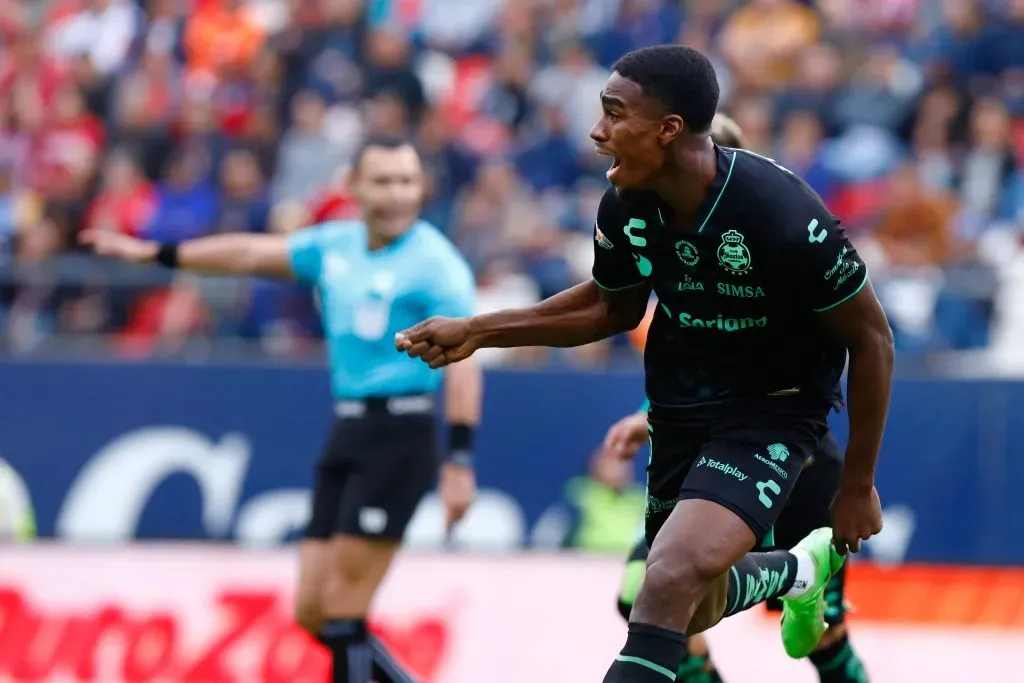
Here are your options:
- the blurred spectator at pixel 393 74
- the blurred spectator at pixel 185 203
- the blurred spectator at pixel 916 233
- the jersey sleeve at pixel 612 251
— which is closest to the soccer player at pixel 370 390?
the jersey sleeve at pixel 612 251

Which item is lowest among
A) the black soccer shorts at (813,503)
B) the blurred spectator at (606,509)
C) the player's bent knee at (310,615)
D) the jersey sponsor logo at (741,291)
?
the blurred spectator at (606,509)

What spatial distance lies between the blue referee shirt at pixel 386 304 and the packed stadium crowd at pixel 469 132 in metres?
4.97

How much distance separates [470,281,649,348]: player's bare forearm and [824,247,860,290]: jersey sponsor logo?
2.58 ft

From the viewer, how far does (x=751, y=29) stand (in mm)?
15195

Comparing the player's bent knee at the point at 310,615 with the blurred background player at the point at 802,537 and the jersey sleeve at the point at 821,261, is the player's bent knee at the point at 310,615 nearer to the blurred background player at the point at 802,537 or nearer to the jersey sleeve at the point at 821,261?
the blurred background player at the point at 802,537

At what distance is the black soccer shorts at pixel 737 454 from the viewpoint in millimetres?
5426

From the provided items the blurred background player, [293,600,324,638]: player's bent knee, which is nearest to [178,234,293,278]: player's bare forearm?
[293,600,324,638]: player's bent knee

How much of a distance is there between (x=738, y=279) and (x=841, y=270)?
1.07ft

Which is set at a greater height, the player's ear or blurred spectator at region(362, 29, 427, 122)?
blurred spectator at region(362, 29, 427, 122)

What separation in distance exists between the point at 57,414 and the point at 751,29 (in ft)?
22.9

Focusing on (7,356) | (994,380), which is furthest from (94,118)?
(994,380)

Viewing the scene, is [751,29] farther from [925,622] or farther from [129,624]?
[129,624]

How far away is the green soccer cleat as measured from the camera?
19.6 ft

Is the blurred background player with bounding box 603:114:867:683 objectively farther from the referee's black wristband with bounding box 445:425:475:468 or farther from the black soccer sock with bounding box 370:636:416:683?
the black soccer sock with bounding box 370:636:416:683
